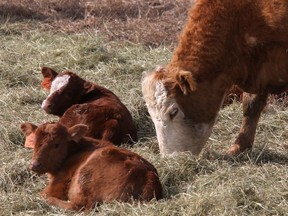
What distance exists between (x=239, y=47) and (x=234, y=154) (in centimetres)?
100

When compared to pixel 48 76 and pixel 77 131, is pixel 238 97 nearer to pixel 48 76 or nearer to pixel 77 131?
pixel 48 76

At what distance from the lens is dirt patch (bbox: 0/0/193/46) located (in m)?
12.1

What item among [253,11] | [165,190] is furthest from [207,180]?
[253,11]

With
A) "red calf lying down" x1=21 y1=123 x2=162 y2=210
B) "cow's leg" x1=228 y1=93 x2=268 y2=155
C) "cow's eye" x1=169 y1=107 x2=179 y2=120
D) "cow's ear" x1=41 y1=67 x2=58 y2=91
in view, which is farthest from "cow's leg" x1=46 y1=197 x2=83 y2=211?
"cow's ear" x1=41 y1=67 x2=58 y2=91

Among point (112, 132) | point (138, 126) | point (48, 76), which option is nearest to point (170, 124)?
point (112, 132)

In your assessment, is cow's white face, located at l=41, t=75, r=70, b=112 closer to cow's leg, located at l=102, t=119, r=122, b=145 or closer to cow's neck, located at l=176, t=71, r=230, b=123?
cow's leg, located at l=102, t=119, r=122, b=145

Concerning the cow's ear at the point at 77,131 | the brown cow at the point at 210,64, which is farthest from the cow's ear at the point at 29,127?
the brown cow at the point at 210,64

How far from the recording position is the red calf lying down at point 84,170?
18.5ft

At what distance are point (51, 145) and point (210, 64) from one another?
174 centimetres

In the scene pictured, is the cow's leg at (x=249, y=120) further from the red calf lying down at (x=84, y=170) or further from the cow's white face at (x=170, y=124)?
the red calf lying down at (x=84, y=170)

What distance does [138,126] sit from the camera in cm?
Answer: 801

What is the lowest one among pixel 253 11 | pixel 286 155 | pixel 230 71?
pixel 286 155

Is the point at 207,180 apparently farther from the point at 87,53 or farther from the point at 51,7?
the point at 51,7

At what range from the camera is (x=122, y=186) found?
5617 millimetres
